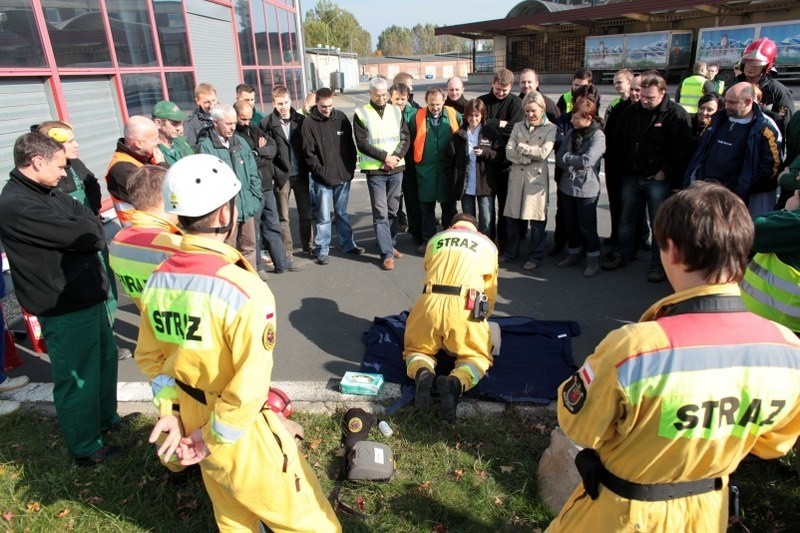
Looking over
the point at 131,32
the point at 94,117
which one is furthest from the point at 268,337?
the point at 131,32

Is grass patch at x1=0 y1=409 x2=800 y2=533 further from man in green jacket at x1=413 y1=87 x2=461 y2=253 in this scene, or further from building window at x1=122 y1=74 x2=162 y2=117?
building window at x1=122 y1=74 x2=162 y2=117

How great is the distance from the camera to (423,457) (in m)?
3.45

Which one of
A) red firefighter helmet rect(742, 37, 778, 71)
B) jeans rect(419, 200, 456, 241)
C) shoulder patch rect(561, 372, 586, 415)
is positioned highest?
red firefighter helmet rect(742, 37, 778, 71)

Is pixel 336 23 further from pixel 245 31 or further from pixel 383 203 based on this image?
pixel 383 203

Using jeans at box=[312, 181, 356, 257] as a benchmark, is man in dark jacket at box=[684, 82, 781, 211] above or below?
above

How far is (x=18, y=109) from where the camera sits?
663 centimetres

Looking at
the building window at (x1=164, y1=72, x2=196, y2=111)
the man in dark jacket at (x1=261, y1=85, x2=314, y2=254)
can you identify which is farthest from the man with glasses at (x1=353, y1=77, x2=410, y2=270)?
the building window at (x1=164, y1=72, x2=196, y2=111)

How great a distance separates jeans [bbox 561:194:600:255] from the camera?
612 cm

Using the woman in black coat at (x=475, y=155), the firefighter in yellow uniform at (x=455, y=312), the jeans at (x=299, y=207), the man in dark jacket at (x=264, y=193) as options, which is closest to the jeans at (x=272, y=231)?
the man in dark jacket at (x=264, y=193)

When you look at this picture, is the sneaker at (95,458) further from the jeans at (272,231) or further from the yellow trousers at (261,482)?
the jeans at (272,231)

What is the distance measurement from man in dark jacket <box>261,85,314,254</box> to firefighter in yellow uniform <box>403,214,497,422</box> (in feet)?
10.8

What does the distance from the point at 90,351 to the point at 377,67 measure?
87.8 metres

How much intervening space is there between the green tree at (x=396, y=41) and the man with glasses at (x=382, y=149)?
445 ft

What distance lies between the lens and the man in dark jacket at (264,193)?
6.29 m
